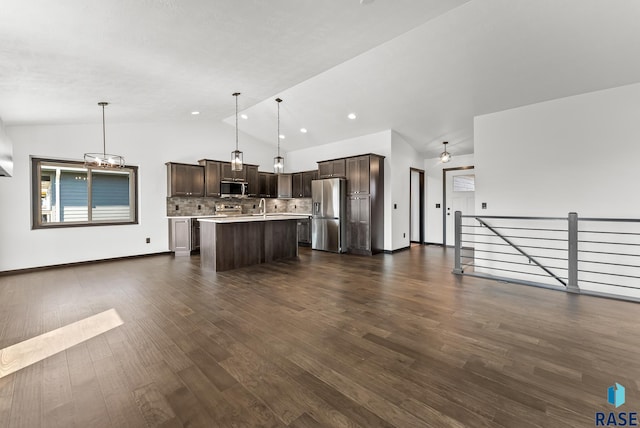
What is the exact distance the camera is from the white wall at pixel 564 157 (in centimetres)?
377

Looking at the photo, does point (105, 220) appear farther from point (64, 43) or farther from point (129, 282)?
point (64, 43)

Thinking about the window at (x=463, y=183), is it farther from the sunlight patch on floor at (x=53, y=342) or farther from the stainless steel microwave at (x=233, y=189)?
the sunlight patch on floor at (x=53, y=342)

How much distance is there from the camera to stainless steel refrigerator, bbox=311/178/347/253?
7.00m

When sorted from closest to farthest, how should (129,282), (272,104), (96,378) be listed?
(96,378) → (129,282) → (272,104)

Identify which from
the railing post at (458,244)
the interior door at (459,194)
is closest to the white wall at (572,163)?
the railing post at (458,244)

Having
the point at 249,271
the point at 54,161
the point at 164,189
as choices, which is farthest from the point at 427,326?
the point at 54,161

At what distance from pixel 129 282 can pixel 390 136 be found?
6.02 metres

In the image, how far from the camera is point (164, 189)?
6805mm

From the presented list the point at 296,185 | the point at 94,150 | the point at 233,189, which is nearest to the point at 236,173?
the point at 233,189

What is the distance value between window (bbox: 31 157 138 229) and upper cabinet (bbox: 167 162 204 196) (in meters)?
0.72

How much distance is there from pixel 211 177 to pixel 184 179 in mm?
681

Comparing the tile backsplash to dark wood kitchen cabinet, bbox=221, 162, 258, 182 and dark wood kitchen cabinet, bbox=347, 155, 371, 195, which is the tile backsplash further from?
dark wood kitchen cabinet, bbox=347, 155, 371, 195

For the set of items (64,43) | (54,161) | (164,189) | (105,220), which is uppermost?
(64,43)

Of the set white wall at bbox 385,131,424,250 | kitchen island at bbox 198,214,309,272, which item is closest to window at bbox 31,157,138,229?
kitchen island at bbox 198,214,309,272
